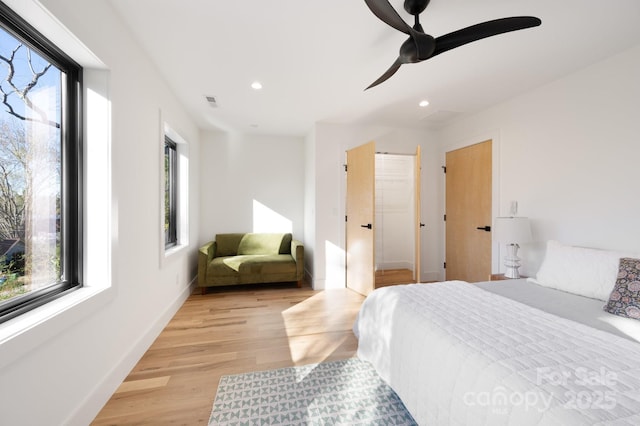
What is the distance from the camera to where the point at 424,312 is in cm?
142

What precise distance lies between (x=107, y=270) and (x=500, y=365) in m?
2.09

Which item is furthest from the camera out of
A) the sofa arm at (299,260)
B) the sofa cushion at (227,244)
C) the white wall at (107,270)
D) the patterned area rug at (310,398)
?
the sofa cushion at (227,244)

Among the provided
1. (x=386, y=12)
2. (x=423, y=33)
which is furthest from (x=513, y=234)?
(x=386, y=12)

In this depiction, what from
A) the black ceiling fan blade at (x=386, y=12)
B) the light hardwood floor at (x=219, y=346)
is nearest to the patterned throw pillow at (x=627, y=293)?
the light hardwood floor at (x=219, y=346)

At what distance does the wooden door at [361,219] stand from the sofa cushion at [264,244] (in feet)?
3.46

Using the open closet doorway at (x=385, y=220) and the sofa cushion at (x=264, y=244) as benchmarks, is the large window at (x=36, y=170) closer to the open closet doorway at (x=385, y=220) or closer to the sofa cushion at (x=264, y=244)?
the sofa cushion at (x=264, y=244)

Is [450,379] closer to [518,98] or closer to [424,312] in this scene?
[424,312]

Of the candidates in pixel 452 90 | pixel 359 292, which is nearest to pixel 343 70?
pixel 452 90

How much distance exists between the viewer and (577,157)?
2322 mm

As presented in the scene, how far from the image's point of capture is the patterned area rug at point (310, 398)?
56.0 inches

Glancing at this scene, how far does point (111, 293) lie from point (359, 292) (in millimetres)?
2772

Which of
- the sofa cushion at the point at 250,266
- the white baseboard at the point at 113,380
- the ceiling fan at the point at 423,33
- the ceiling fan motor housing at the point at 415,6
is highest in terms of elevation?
the ceiling fan motor housing at the point at 415,6

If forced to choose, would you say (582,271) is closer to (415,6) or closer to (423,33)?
(423,33)

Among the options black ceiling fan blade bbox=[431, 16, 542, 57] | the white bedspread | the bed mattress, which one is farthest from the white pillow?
black ceiling fan blade bbox=[431, 16, 542, 57]
